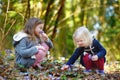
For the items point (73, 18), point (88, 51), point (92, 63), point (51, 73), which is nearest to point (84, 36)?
point (88, 51)

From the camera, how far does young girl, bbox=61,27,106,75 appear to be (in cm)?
636

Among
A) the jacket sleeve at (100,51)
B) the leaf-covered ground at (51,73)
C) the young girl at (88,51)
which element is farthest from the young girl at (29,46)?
the jacket sleeve at (100,51)

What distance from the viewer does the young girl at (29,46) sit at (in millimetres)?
6309

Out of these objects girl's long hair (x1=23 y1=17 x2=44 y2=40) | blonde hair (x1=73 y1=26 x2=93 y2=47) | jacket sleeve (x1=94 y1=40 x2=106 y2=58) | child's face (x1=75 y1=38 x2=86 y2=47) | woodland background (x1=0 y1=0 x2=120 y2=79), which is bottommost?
woodland background (x1=0 y1=0 x2=120 y2=79)

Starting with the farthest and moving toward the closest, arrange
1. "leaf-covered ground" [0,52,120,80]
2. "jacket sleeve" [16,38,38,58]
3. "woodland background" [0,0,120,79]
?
"woodland background" [0,0,120,79] < "jacket sleeve" [16,38,38,58] < "leaf-covered ground" [0,52,120,80]

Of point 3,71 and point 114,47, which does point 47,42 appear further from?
point 114,47

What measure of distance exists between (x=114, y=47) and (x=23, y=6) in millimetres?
6512

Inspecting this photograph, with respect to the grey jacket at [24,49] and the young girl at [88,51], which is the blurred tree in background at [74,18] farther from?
the young girl at [88,51]

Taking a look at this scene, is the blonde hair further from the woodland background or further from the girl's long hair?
the woodland background

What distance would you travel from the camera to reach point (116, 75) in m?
6.34

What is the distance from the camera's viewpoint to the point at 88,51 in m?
6.59

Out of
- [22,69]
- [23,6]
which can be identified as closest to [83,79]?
[22,69]

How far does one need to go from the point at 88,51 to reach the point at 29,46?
95 centimetres

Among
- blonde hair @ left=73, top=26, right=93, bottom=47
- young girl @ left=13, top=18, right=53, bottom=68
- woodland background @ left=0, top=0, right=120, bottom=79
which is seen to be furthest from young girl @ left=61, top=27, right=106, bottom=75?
woodland background @ left=0, top=0, right=120, bottom=79
